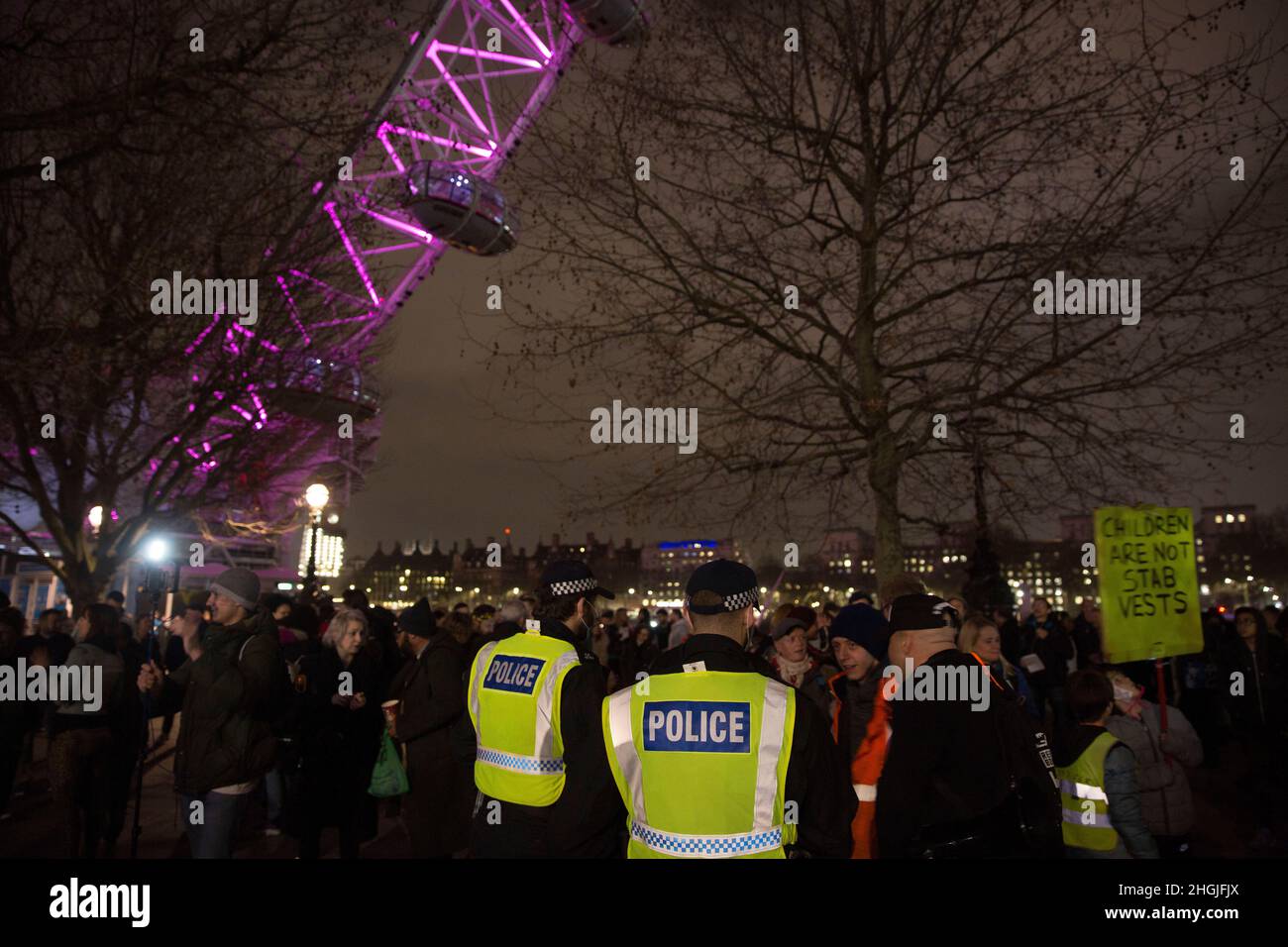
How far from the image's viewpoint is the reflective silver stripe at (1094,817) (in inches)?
166

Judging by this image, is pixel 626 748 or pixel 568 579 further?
pixel 568 579

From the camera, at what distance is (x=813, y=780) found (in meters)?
2.71

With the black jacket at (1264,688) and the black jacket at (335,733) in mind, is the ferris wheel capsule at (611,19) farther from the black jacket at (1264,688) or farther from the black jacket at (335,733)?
the black jacket at (1264,688)

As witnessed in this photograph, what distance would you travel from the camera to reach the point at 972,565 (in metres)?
14.9

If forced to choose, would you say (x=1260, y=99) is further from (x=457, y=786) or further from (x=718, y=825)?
(x=457, y=786)

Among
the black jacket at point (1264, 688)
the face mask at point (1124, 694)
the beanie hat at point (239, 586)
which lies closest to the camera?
the face mask at point (1124, 694)

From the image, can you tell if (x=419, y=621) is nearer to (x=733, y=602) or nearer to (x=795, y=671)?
(x=795, y=671)

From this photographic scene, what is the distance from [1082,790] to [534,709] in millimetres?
2755

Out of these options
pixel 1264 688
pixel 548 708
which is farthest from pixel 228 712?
pixel 1264 688

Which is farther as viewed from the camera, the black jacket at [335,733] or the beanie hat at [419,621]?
the beanie hat at [419,621]

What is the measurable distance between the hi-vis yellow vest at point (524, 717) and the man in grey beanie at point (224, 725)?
1.57m

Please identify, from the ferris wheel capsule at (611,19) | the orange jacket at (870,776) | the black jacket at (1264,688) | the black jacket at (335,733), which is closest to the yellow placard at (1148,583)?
the black jacket at (1264,688)
